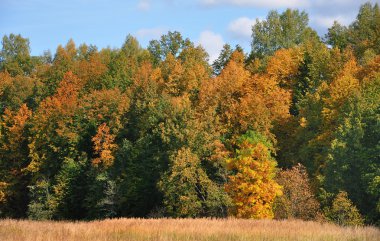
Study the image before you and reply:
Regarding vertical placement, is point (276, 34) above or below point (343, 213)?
above

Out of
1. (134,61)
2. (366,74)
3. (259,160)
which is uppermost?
(134,61)

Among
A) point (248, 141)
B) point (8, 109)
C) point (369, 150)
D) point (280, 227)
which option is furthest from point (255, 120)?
point (8, 109)

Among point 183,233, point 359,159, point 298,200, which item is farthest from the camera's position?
point 359,159

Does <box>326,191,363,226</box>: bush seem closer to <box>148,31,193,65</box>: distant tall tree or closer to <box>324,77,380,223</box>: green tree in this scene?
<box>324,77,380,223</box>: green tree

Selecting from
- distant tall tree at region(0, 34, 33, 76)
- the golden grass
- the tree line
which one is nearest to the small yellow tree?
the tree line

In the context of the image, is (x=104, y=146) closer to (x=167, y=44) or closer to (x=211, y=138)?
(x=211, y=138)

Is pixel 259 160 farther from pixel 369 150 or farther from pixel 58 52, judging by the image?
pixel 58 52

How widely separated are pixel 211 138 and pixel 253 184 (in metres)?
9.57

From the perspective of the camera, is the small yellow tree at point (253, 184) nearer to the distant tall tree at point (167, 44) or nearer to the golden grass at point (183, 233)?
the golden grass at point (183, 233)

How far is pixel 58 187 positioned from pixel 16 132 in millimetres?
13431

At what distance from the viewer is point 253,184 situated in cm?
4659

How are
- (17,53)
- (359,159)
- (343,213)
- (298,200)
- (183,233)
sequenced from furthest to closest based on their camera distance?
(17,53)
(359,159)
(298,200)
(343,213)
(183,233)

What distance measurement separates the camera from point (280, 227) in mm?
28219

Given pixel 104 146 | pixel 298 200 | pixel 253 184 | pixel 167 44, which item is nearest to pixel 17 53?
pixel 167 44
